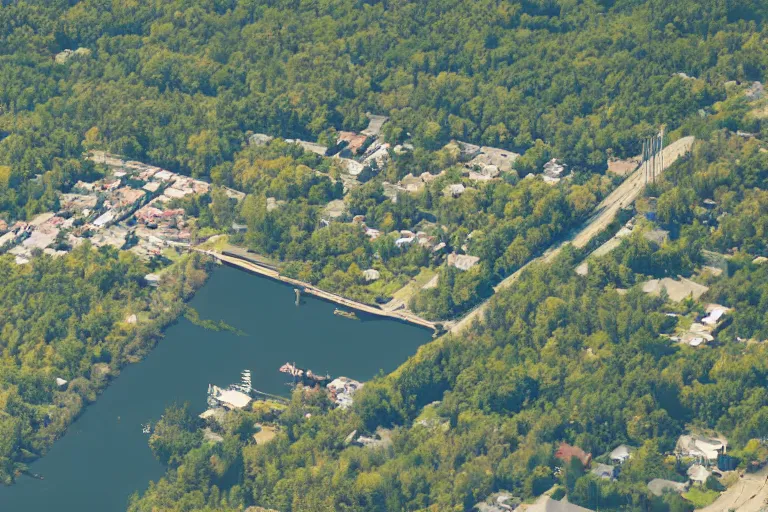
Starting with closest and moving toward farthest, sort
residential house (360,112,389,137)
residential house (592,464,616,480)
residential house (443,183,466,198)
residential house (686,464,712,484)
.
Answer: residential house (686,464,712,484)
residential house (592,464,616,480)
residential house (443,183,466,198)
residential house (360,112,389,137)

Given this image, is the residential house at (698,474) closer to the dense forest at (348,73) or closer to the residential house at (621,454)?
the residential house at (621,454)

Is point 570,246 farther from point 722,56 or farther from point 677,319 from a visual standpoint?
point 722,56

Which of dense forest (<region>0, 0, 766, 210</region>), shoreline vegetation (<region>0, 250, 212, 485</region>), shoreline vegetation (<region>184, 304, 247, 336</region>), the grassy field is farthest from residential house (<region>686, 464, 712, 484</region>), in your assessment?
dense forest (<region>0, 0, 766, 210</region>)

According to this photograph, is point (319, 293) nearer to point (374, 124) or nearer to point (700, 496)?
point (374, 124)

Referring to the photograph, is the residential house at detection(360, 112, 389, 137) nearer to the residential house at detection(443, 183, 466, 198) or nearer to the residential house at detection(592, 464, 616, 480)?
the residential house at detection(443, 183, 466, 198)

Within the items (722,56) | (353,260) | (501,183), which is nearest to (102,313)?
(353,260)

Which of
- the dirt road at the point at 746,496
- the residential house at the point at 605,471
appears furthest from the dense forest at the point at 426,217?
the dirt road at the point at 746,496
